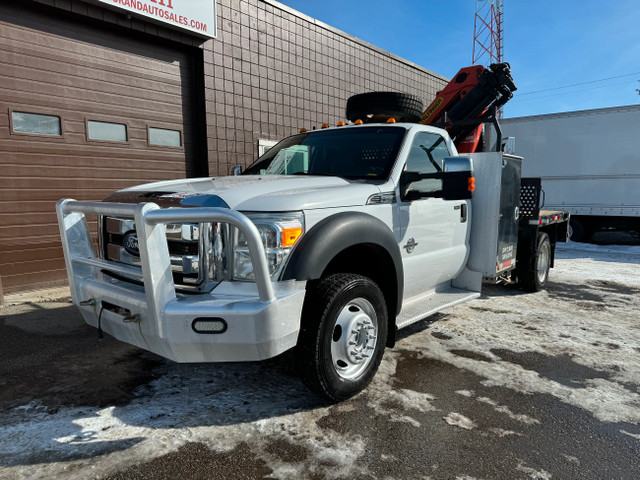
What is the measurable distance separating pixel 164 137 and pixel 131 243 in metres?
5.38

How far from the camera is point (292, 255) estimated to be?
2.41 metres

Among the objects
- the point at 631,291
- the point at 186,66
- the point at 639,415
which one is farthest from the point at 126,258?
the point at 631,291

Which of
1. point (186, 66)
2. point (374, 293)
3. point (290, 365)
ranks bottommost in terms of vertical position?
point (290, 365)

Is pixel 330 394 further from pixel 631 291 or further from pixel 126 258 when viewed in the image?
pixel 631 291

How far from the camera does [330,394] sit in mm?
2670

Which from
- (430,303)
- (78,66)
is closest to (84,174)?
(78,66)

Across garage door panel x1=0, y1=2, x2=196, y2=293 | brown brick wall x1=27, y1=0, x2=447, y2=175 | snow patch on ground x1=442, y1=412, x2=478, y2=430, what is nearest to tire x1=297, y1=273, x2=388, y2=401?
snow patch on ground x1=442, y1=412, x2=478, y2=430

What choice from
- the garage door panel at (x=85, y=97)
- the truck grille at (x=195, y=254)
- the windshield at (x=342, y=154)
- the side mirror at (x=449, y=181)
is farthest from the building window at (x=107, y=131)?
the side mirror at (x=449, y=181)

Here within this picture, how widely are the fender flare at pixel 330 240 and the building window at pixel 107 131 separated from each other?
219 inches

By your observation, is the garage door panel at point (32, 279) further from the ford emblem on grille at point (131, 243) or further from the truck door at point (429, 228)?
the truck door at point (429, 228)

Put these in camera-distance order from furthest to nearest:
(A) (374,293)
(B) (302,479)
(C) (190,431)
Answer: (A) (374,293) → (C) (190,431) → (B) (302,479)

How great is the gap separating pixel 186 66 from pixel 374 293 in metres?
6.48

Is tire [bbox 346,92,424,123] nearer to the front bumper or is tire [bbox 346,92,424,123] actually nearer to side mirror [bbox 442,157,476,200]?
side mirror [bbox 442,157,476,200]

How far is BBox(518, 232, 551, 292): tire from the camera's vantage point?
579 centimetres
